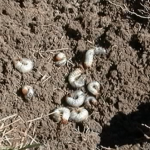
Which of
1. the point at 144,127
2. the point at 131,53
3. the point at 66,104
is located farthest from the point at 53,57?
the point at 144,127

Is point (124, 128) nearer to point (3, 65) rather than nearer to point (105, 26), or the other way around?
point (105, 26)

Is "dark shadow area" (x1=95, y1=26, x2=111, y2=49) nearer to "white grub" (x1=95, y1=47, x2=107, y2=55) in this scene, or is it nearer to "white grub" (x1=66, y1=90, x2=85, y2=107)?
"white grub" (x1=95, y1=47, x2=107, y2=55)

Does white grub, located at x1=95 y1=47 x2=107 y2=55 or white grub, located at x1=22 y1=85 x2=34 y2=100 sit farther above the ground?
white grub, located at x1=95 y1=47 x2=107 y2=55

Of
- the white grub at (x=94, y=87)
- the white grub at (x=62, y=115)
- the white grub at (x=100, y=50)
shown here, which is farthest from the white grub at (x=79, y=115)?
the white grub at (x=100, y=50)

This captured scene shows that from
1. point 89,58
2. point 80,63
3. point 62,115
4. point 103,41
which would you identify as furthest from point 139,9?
point 62,115

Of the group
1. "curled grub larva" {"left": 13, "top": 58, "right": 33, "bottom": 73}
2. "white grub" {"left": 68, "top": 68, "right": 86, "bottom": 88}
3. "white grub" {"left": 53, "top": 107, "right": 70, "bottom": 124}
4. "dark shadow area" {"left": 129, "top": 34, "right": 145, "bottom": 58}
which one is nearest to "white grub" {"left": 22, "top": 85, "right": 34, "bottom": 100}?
"curled grub larva" {"left": 13, "top": 58, "right": 33, "bottom": 73}

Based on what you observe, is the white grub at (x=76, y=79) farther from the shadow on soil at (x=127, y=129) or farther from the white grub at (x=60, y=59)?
the shadow on soil at (x=127, y=129)
